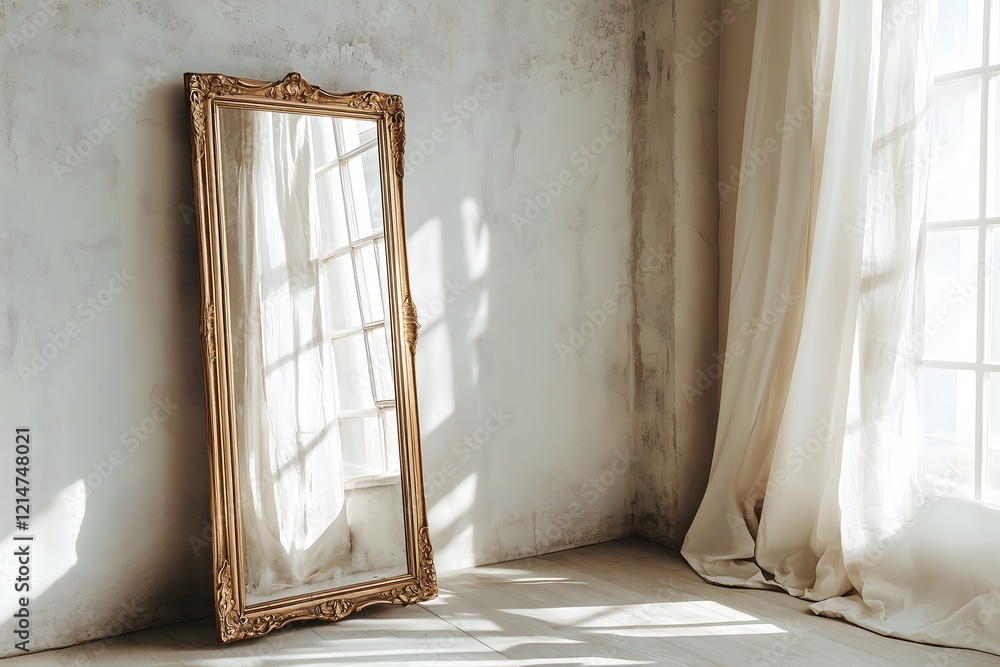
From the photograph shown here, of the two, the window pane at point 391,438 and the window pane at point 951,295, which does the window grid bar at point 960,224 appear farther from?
the window pane at point 391,438

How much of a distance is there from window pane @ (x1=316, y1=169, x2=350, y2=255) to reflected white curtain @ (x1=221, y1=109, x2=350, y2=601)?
1.3 inches

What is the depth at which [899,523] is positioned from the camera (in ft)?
9.13

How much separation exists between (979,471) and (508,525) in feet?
5.87

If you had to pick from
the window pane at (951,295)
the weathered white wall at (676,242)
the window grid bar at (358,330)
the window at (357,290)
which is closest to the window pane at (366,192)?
the window at (357,290)

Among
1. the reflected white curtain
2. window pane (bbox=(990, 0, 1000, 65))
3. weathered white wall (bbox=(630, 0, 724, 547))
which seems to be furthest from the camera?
weathered white wall (bbox=(630, 0, 724, 547))

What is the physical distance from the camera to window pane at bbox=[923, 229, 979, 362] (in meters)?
2.71

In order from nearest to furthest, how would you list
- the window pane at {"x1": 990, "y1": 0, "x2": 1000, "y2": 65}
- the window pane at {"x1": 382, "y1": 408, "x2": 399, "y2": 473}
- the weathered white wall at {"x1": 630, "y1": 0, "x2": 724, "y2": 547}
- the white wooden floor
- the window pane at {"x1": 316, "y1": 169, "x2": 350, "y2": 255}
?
the white wooden floor → the window pane at {"x1": 990, "y1": 0, "x2": 1000, "y2": 65} → the window pane at {"x1": 316, "y1": 169, "x2": 350, "y2": 255} → the window pane at {"x1": 382, "y1": 408, "x2": 399, "y2": 473} → the weathered white wall at {"x1": 630, "y1": 0, "x2": 724, "y2": 547}

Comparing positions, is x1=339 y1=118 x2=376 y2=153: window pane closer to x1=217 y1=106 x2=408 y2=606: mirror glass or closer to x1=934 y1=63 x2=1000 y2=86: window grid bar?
x1=217 y1=106 x2=408 y2=606: mirror glass

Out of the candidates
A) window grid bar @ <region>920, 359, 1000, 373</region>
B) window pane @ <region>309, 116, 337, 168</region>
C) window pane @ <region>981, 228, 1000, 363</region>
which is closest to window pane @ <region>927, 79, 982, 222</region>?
window pane @ <region>981, 228, 1000, 363</region>

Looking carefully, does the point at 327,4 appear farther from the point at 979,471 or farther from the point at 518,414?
the point at 979,471

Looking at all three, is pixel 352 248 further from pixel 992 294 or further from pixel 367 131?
pixel 992 294

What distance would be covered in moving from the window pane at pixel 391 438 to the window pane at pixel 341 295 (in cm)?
36

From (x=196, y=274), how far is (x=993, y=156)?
8.90ft

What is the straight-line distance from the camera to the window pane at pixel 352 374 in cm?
290
